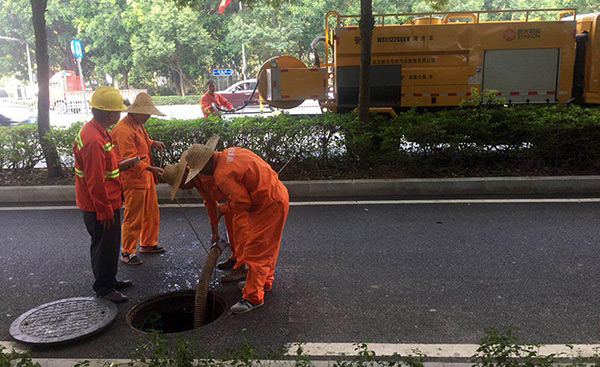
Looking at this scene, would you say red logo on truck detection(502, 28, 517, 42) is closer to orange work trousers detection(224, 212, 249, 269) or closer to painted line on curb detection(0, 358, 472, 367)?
orange work trousers detection(224, 212, 249, 269)

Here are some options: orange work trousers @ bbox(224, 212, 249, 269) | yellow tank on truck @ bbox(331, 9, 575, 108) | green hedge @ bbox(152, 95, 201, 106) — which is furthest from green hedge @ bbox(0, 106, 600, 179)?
green hedge @ bbox(152, 95, 201, 106)

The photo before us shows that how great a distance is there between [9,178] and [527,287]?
7.80 m

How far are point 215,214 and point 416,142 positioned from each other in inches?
173

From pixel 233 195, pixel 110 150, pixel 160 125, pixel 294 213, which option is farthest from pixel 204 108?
pixel 233 195

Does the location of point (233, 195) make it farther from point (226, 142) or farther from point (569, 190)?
point (569, 190)

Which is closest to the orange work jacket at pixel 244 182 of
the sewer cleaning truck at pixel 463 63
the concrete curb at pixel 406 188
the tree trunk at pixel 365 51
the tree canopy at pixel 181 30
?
the concrete curb at pixel 406 188

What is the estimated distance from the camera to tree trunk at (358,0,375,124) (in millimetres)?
7816

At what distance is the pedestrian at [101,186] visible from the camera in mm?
3859

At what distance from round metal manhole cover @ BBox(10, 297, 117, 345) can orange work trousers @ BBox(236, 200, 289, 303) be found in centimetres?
109

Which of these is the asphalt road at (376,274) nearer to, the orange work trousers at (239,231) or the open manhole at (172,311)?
the open manhole at (172,311)

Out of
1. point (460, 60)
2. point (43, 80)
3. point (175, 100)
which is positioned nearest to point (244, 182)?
point (43, 80)

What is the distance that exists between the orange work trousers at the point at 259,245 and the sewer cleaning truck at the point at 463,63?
7.01 meters

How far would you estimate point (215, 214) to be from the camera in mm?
4184

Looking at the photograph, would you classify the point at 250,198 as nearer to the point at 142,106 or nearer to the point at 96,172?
the point at 96,172
